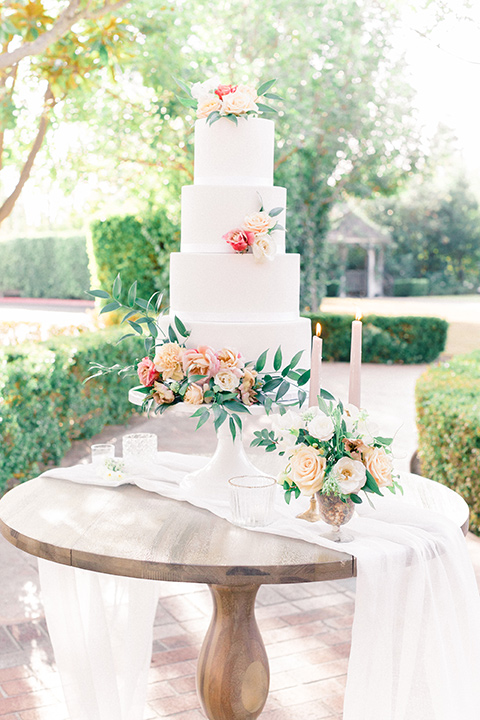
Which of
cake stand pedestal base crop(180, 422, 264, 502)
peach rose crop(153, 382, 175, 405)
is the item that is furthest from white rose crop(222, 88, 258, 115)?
cake stand pedestal base crop(180, 422, 264, 502)

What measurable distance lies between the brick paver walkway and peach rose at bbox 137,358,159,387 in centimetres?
157

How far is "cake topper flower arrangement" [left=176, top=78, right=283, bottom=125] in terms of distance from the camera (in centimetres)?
274

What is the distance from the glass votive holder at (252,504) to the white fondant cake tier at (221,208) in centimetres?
89

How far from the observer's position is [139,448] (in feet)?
9.79

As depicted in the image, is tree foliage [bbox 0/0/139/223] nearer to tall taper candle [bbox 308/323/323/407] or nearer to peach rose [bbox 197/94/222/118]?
peach rose [bbox 197/94/222/118]

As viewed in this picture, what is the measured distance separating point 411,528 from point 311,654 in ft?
5.81

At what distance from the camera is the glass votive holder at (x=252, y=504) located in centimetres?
228

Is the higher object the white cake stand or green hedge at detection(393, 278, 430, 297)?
the white cake stand

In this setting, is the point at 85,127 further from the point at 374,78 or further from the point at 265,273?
the point at 265,273

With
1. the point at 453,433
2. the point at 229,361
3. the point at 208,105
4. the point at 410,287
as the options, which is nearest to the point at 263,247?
the point at 229,361

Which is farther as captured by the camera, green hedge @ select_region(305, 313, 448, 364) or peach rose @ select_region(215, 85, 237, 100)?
green hedge @ select_region(305, 313, 448, 364)

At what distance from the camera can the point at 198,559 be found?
2.06 m

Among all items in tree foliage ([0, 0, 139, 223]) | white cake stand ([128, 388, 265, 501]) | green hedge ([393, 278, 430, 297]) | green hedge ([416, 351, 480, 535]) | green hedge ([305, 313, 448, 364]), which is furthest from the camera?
green hedge ([393, 278, 430, 297])

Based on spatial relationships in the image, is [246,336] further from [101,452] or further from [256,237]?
[101,452]
